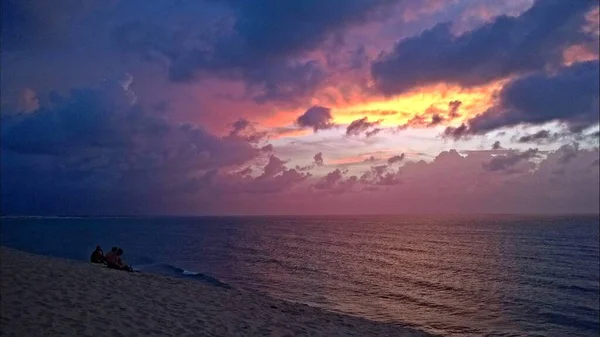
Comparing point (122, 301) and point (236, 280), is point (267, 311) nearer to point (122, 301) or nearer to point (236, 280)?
point (122, 301)

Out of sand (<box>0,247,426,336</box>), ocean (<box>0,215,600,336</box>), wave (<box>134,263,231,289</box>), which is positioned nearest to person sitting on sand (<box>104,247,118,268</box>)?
sand (<box>0,247,426,336</box>)

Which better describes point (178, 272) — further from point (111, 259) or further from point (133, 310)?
point (133, 310)

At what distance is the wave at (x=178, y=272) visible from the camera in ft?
112

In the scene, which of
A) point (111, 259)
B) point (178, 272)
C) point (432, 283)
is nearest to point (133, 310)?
point (111, 259)

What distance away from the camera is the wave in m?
34.0

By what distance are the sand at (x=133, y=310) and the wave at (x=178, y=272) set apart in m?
13.9

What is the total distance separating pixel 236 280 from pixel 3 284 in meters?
23.2

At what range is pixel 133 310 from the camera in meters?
13.2

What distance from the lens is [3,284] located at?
14070mm

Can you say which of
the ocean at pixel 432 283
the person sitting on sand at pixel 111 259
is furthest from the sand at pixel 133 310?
the ocean at pixel 432 283

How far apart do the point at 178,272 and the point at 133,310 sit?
27.6 m

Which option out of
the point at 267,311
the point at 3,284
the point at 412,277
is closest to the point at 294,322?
the point at 267,311

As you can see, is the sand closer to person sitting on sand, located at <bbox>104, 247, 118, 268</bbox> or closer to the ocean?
person sitting on sand, located at <bbox>104, 247, 118, 268</bbox>

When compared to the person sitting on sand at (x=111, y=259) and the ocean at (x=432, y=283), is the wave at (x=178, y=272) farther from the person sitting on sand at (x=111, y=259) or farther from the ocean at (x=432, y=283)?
the person sitting on sand at (x=111, y=259)
